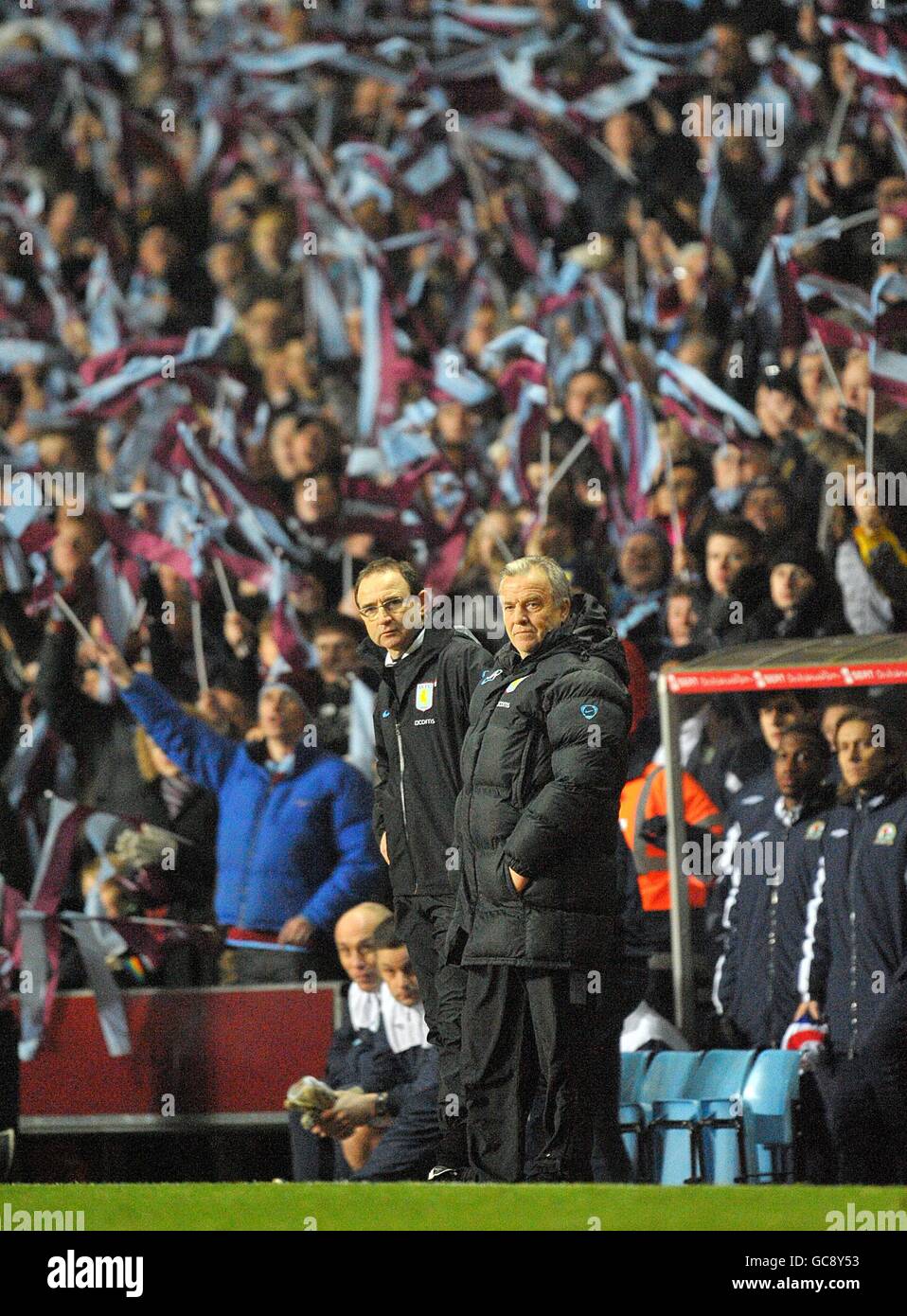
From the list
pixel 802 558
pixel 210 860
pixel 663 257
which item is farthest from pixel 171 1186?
pixel 663 257

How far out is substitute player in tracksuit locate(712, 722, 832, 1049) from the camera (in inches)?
276

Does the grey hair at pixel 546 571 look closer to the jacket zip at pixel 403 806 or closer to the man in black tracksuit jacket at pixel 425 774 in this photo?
the man in black tracksuit jacket at pixel 425 774

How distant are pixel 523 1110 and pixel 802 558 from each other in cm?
341

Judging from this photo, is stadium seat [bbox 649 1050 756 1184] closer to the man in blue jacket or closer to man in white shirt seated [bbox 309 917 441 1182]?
man in white shirt seated [bbox 309 917 441 1182]

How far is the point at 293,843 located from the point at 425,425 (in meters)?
2.90

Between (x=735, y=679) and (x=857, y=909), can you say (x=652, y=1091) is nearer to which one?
(x=857, y=909)

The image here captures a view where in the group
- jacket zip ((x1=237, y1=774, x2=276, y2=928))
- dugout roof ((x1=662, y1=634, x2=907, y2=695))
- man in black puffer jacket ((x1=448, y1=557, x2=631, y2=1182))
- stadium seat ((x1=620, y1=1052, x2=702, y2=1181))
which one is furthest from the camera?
jacket zip ((x1=237, y1=774, x2=276, y2=928))

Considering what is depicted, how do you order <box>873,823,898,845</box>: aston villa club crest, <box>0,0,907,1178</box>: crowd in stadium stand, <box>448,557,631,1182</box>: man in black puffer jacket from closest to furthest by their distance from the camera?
<box>448,557,631,1182</box>: man in black puffer jacket → <box>873,823,898,845</box>: aston villa club crest → <box>0,0,907,1178</box>: crowd in stadium stand

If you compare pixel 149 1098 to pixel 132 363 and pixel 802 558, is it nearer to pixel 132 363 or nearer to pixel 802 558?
pixel 802 558

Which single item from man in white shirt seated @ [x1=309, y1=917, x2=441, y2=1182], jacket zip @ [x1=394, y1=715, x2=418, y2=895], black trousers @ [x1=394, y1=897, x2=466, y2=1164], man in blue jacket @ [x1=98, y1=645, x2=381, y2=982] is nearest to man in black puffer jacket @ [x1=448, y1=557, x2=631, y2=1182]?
black trousers @ [x1=394, y1=897, x2=466, y2=1164]

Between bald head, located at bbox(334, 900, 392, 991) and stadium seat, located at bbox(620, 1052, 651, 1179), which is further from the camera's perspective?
bald head, located at bbox(334, 900, 392, 991)

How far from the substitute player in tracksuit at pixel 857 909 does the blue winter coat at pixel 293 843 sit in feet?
6.13

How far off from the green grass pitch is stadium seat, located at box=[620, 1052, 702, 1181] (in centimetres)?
153

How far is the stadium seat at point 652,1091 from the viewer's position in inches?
262
